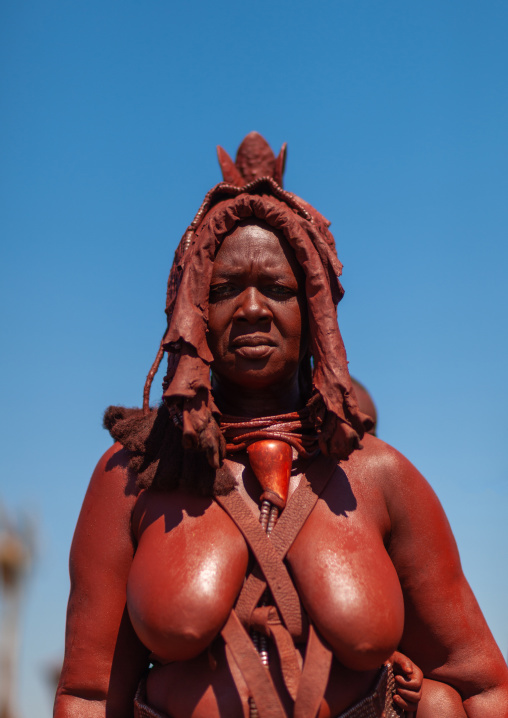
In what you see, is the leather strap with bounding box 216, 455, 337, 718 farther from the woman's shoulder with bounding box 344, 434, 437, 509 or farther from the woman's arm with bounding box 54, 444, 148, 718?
the woman's arm with bounding box 54, 444, 148, 718

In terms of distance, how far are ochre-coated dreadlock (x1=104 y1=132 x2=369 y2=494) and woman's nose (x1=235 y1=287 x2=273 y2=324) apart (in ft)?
0.41

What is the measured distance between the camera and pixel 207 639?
→ 2562 mm

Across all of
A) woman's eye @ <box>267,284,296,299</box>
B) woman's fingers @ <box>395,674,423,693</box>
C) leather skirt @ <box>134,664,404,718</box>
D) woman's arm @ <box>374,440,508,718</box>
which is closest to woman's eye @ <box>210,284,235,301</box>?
woman's eye @ <box>267,284,296,299</box>

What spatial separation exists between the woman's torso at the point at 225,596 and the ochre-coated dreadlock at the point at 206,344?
0.60 feet

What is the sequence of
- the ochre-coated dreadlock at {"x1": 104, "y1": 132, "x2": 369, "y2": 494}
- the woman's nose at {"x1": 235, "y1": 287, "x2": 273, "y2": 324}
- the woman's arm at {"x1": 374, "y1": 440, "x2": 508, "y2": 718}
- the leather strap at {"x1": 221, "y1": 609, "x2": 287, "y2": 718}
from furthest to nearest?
the woman's arm at {"x1": 374, "y1": 440, "x2": 508, "y2": 718} → the woman's nose at {"x1": 235, "y1": 287, "x2": 273, "y2": 324} → the ochre-coated dreadlock at {"x1": 104, "y1": 132, "x2": 369, "y2": 494} → the leather strap at {"x1": 221, "y1": 609, "x2": 287, "y2": 718}

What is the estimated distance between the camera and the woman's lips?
2967mm

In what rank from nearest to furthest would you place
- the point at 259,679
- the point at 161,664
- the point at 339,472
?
the point at 259,679
the point at 161,664
the point at 339,472

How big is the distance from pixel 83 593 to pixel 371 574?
1024 millimetres

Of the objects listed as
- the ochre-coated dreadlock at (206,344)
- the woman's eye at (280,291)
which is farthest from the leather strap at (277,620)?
the woman's eye at (280,291)

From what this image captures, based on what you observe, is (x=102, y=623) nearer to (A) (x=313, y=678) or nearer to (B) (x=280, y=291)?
(A) (x=313, y=678)

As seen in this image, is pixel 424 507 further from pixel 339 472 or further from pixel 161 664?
pixel 161 664

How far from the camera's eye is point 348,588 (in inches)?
103

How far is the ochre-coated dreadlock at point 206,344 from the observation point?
2.83 m

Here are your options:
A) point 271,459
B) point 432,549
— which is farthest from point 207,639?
point 432,549
